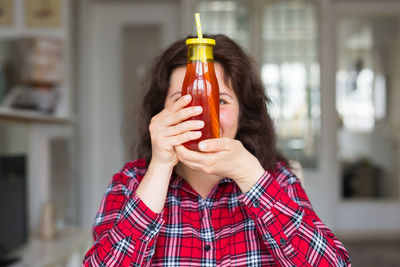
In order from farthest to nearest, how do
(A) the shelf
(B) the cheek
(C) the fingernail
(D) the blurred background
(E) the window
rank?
(E) the window, (D) the blurred background, (A) the shelf, (B) the cheek, (C) the fingernail

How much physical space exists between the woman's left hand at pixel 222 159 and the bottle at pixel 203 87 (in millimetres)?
12

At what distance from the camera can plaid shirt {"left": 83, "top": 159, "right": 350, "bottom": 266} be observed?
81 centimetres

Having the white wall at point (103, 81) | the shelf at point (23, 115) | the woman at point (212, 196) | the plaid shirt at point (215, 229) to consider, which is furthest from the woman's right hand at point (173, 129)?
the white wall at point (103, 81)

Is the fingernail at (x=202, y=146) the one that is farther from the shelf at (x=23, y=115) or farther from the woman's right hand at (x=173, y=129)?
the shelf at (x=23, y=115)

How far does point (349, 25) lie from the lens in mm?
4281

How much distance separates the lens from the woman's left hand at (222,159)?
0.72 m

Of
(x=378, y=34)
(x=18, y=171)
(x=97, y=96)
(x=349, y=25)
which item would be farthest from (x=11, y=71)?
(x=378, y=34)

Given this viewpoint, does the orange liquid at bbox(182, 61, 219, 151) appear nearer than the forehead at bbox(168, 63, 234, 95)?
Yes

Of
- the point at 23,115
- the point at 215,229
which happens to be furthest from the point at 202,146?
the point at 23,115

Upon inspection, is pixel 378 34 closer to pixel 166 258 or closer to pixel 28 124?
pixel 28 124

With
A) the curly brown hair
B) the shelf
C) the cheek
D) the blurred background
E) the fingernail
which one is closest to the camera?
the fingernail

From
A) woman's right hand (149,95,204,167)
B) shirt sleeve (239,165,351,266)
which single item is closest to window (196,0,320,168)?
shirt sleeve (239,165,351,266)

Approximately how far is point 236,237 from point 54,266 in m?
1.44

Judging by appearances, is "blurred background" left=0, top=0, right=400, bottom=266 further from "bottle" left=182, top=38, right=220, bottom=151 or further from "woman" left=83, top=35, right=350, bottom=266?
"bottle" left=182, top=38, right=220, bottom=151
